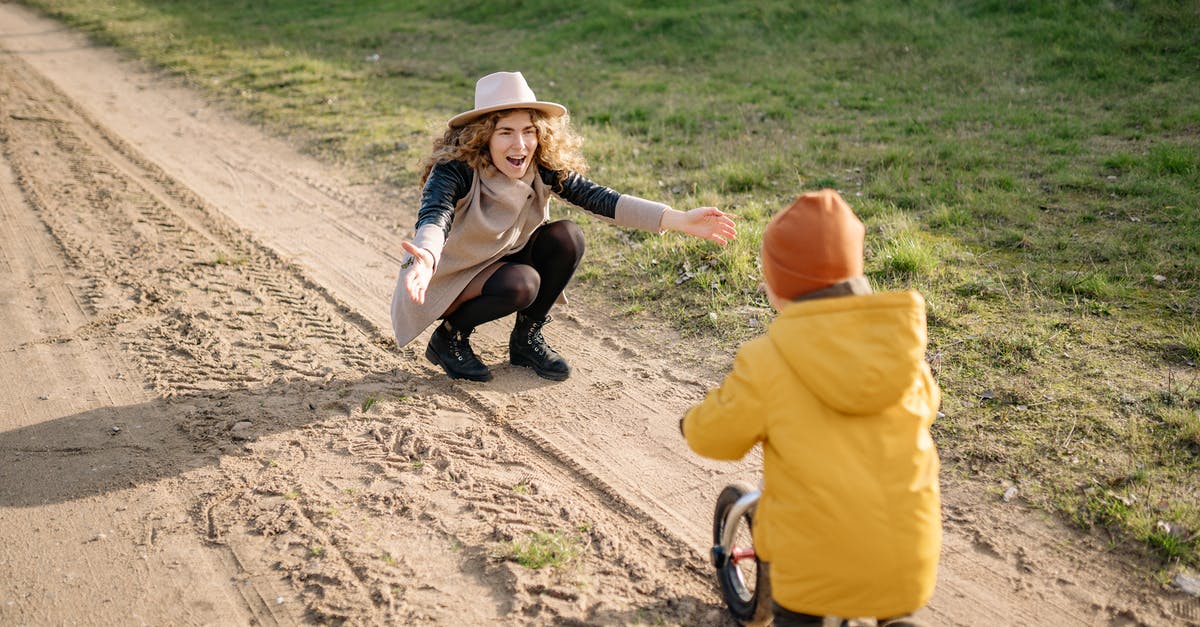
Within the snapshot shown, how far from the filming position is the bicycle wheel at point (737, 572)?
2922mm

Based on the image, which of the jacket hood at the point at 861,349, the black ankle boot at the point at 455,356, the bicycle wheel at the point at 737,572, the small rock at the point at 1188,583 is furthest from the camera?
the black ankle boot at the point at 455,356

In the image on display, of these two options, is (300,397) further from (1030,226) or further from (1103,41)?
(1103,41)

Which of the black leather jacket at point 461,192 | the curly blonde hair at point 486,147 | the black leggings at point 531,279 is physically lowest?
the black leggings at point 531,279

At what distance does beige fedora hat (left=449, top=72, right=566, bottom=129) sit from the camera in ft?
13.9

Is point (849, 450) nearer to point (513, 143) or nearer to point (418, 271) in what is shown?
point (418, 271)

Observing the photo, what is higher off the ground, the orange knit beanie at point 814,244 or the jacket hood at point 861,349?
the orange knit beanie at point 814,244

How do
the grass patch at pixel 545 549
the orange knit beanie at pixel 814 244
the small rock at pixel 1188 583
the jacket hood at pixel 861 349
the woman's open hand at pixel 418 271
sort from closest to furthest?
the jacket hood at pixel 861 349
the orange knit beanie at pixel 814 244
the small rock at pixel 1188 583
the grass patch at pixel 545 549
the woman's open hand at pixel 418 271

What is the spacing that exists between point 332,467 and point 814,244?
7.94 feet

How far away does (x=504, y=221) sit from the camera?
14.7 ft

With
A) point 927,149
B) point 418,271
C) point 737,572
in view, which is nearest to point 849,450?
point 737,572

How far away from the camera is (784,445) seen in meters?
2.42

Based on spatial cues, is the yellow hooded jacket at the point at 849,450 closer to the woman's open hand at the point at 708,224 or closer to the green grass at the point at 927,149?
the green grass at the point at 927,149

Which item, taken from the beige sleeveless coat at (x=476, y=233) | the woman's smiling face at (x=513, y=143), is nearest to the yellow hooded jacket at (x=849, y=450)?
the beige sleeveless coat at (x=476, y=233)

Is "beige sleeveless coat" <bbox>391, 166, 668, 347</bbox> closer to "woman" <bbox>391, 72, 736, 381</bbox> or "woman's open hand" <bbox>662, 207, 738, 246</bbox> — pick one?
"woman" <bbox>391, 72, 736, 381</bbox>
